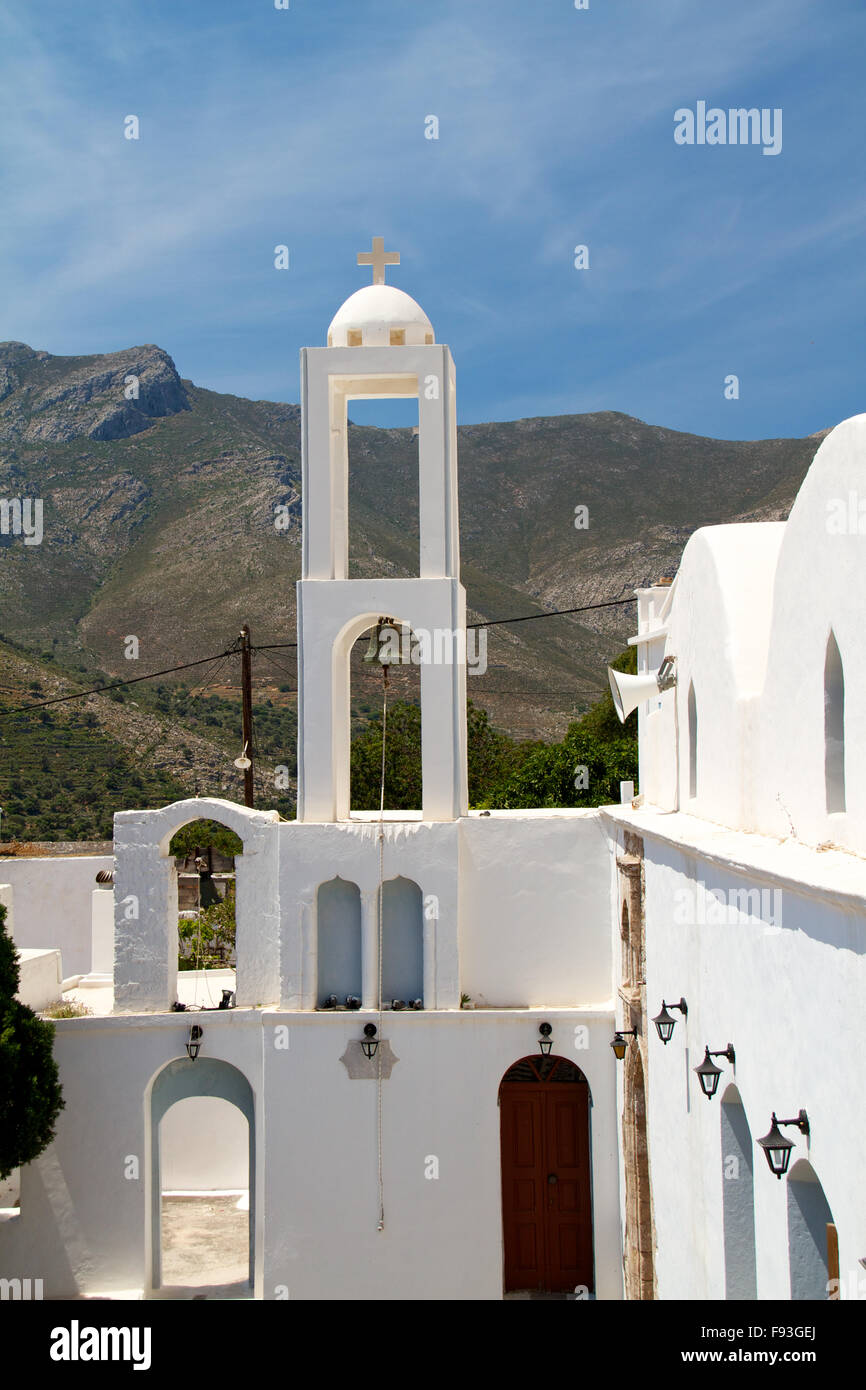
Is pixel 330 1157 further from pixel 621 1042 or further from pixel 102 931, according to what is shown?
pixel 102 931

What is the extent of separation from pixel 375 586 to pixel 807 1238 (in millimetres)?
8719

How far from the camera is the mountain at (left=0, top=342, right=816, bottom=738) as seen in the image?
156 ft

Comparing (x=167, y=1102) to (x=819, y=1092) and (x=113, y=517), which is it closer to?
(x=819, y=1092)

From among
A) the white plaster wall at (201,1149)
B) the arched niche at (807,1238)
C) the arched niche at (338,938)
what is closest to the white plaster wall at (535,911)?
the arched niche at (338,938)

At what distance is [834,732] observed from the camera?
6016 mm

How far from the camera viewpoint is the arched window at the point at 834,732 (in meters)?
5.98

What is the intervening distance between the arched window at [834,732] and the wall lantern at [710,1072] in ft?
6.77

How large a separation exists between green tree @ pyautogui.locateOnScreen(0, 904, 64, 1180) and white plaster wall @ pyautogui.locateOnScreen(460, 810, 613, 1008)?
461 centimetres

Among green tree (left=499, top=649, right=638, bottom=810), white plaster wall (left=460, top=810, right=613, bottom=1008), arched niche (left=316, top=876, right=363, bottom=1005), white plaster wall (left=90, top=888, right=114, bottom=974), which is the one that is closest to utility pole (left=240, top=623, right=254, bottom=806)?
white plaster wall (left=90, top=888, right=114, bottom=974)

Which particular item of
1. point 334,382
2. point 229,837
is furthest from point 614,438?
point 334,382

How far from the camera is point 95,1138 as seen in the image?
13156 mm

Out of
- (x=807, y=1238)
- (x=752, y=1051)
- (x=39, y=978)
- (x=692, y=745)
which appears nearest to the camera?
(x=807, y=1238)

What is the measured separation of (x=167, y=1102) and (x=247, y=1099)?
36.1 inches

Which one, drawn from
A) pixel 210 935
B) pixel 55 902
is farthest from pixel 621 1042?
pixel 55 902
